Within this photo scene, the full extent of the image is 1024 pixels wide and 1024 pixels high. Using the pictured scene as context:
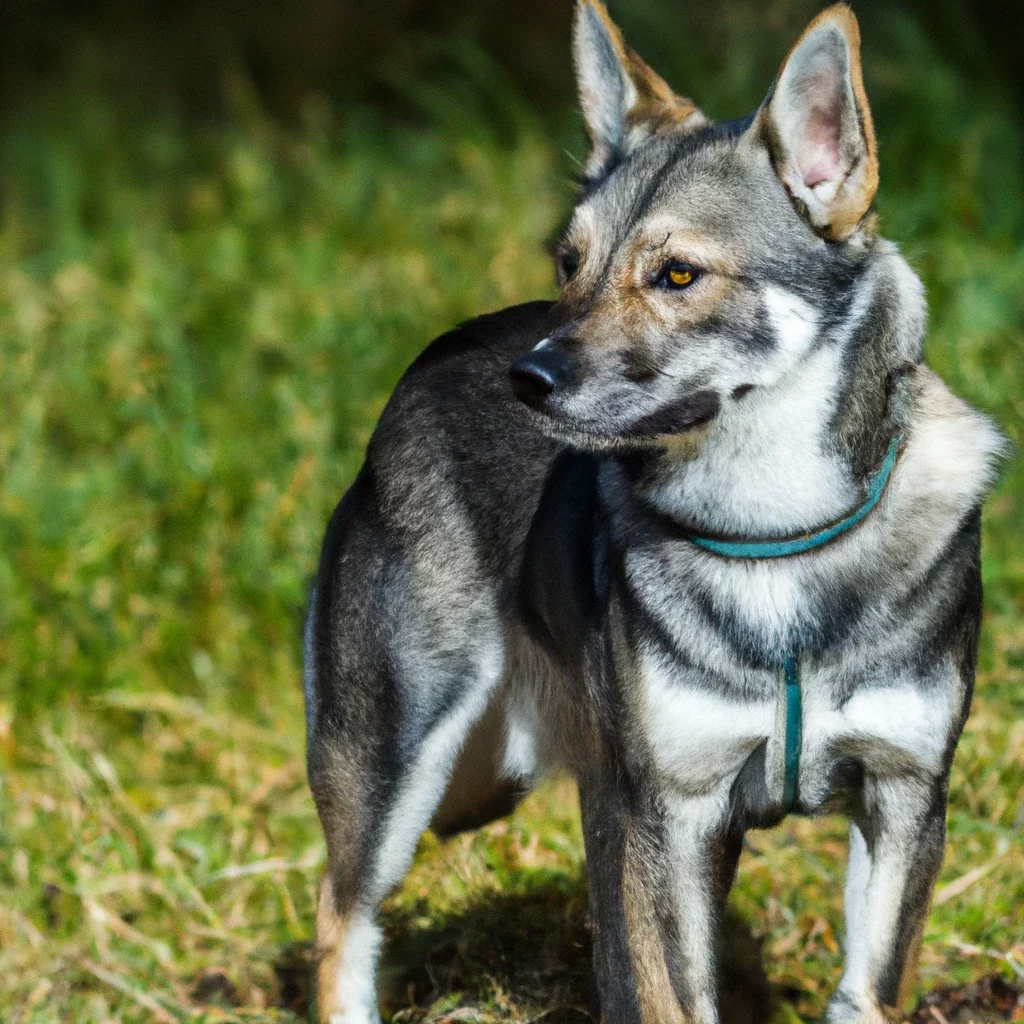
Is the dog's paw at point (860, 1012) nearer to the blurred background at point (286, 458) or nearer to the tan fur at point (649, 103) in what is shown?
the blurred background at point (286, 458)

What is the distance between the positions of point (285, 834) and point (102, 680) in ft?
3.40

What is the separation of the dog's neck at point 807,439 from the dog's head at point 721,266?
0.04 m

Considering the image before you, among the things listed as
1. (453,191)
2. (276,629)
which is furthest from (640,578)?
(453,191)

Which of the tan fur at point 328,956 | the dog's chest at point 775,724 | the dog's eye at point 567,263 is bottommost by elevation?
the tan fur at point 328,956

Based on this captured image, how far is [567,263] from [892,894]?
140 cm

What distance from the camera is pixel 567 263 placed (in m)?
3.33

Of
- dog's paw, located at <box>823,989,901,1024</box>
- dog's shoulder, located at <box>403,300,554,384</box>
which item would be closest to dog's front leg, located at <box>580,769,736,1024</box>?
dog's paw, located at <box>823,989,901,1024</box>

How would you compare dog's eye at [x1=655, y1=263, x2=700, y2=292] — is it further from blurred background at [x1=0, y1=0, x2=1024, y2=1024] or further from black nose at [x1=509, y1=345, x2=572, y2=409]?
blurred background at [x1=0, y1=0, x2=1024, y2=1024]

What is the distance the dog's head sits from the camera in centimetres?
296

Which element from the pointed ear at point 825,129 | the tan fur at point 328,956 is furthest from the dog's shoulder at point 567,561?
the tan fur at point 328,956

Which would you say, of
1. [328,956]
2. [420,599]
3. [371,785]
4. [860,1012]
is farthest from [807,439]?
[328,956]

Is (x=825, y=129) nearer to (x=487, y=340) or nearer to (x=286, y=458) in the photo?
(x=487, y=340)

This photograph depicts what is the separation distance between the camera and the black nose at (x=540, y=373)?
293cm

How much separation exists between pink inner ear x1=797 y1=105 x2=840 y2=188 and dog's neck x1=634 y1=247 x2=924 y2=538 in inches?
8.1
